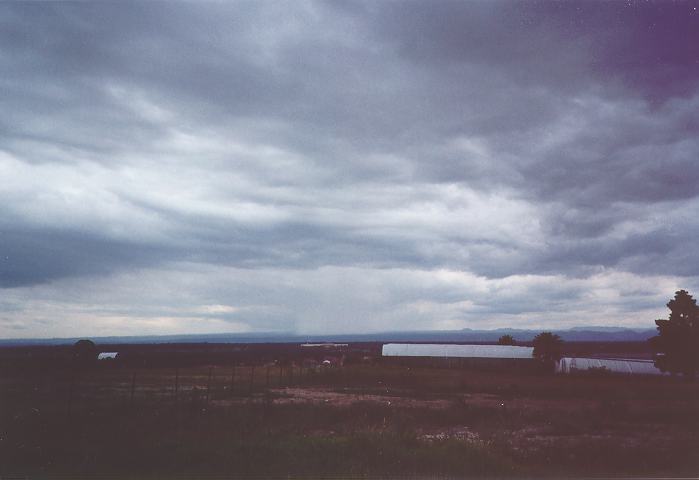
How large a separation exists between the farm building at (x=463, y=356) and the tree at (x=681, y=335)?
1172 inches

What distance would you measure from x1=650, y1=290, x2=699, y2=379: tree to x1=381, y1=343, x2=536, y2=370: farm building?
2977 cm

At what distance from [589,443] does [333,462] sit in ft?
39.0

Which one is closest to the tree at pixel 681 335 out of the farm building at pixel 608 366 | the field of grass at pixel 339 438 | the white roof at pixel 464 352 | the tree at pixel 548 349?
the field of grass at pixel 339 438

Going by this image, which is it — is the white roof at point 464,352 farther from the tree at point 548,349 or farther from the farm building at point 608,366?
the farm building at point 608,366

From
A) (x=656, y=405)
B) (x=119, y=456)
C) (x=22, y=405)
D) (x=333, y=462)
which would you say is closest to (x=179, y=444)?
(x=119, y=456)

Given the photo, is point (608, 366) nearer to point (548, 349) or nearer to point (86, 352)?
point (548, 349)

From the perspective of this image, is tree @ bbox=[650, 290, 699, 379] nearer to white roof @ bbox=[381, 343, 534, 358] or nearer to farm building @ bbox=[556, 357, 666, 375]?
farm building @ bbox=[556, 357, 666, 375]

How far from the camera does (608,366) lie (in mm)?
72188

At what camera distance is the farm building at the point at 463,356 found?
258ft

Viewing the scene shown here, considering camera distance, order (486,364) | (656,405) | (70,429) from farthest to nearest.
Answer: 1. (486,364)
2. (656,405)
3. (70,429)

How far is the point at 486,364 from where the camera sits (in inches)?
3034

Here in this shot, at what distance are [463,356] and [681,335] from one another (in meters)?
40.9

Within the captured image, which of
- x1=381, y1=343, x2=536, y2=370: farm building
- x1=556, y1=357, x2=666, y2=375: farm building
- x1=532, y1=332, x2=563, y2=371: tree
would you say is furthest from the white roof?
x1=556, y1=357, x2=666, y2=375: farm building

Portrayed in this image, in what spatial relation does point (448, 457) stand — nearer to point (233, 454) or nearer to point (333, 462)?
point (333, 462)
